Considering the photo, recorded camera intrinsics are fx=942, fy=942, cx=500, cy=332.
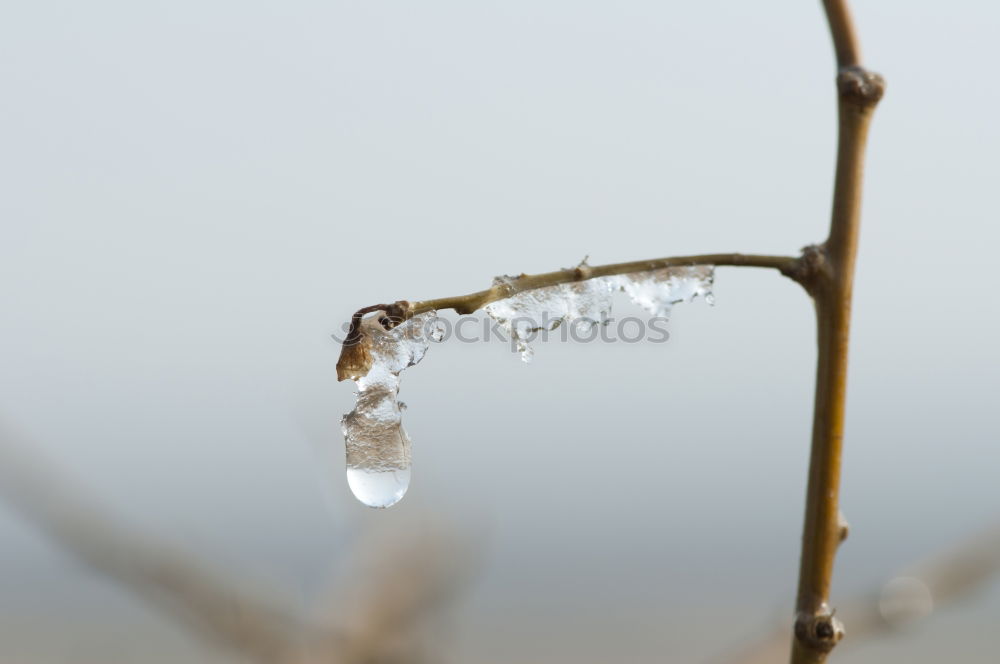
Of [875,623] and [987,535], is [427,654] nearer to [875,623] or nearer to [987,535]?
[875,623]

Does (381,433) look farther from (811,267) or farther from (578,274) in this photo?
(811,267)

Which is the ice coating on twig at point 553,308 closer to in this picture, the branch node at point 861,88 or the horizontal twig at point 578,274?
the horizontal twig at point 578,274

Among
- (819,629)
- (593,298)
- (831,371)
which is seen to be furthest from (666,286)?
(819,629)

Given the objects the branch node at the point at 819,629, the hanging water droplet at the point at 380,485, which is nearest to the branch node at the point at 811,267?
the branch node at the point at 819,629

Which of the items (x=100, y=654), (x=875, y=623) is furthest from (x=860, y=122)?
(x=100, y=654)

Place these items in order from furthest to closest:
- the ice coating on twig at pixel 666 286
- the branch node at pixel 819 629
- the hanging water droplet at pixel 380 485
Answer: the hanging water droplet at pixel 380 485
the ice coating on twig at pixel 666 286
the branch node at pixel 819 629

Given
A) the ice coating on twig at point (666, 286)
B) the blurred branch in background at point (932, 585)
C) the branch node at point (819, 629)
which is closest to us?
the branch node at point (819, 629)

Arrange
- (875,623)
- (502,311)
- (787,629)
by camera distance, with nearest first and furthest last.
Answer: (502,311), (787,629), (875,623)
